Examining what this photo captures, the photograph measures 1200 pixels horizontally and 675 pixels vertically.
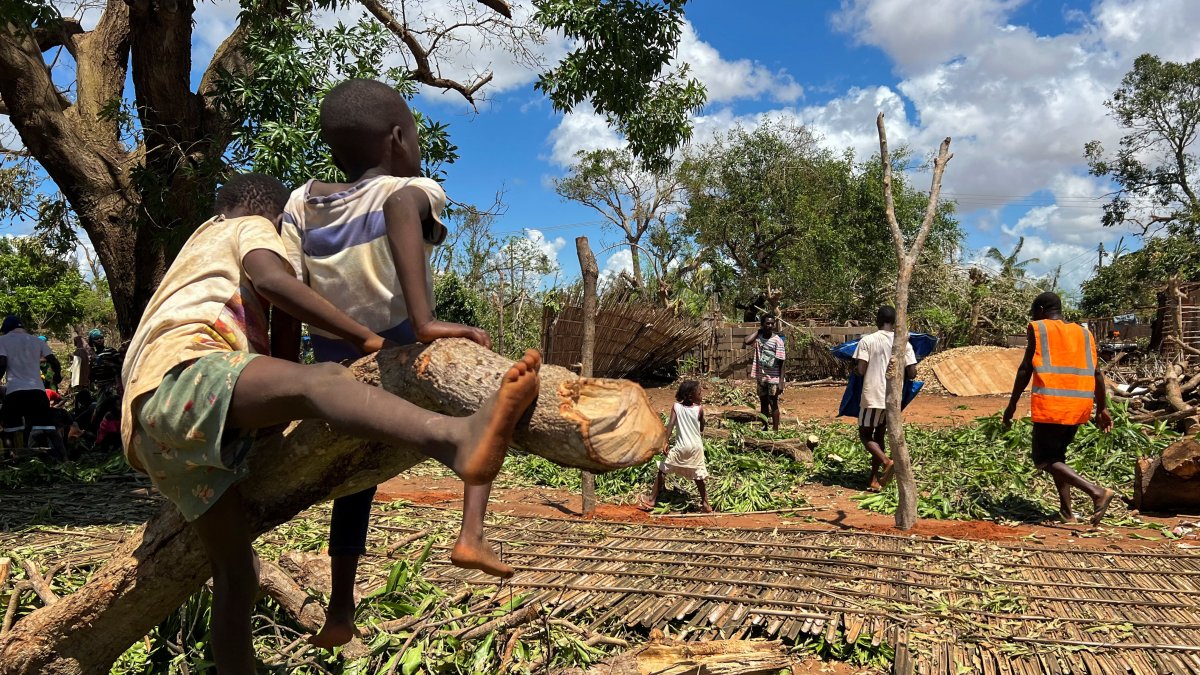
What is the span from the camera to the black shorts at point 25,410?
8242 mm

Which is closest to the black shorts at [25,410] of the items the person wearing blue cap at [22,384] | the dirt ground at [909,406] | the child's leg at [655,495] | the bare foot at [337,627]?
the person wearing blue cap at [22,384]

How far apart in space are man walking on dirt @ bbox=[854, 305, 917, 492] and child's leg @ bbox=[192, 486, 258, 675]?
236 inches

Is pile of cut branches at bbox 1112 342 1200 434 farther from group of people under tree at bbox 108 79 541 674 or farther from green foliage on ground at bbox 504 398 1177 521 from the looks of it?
group of people under tree at bbox 108 79 541 674

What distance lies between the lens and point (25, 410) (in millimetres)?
8359

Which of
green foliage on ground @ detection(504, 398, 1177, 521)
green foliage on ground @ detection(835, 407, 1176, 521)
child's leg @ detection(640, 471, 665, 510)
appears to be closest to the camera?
green foliage on ground @ detection(835, 407, 1176, 521)

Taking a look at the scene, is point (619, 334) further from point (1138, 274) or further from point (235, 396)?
point (1138, 274)

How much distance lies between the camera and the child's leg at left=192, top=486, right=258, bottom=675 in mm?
2070

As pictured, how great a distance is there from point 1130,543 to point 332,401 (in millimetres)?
5709

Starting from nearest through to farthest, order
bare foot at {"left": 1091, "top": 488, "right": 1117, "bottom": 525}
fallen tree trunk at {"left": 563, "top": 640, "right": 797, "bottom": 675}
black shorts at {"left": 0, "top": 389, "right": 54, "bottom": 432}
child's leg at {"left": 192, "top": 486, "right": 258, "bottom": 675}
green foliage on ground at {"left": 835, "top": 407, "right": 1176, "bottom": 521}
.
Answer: child's leg at {"left": 192, "top": 486, "right": 258, "bottom": 675}, fallen tree trunk at {"left": 563, "top": 640, "right": 797, "bottom": 675}, bare foot at {"left": 1091, "top": 488, "right": 1117, "bottom": 525}, green foliage on ground at {"left": 835, "top": 407, "right": 1176, "bottom": 521}, black shorts at {"left": 0, "top": 389, "right": 54, "bottom": 432}

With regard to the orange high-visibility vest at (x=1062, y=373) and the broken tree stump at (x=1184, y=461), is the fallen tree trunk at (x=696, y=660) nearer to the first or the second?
the orange high-visibility vest at (x=1062, y=373)

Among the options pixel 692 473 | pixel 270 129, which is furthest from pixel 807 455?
pixel 270 129

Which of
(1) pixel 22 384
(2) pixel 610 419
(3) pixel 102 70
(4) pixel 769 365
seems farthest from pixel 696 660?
(1) pixel 22 384

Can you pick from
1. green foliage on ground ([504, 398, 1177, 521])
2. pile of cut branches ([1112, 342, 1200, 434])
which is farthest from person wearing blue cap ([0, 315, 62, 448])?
pile of cut branches ([1112, 342, 1200, 434])

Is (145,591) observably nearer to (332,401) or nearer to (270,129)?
(332,401)
